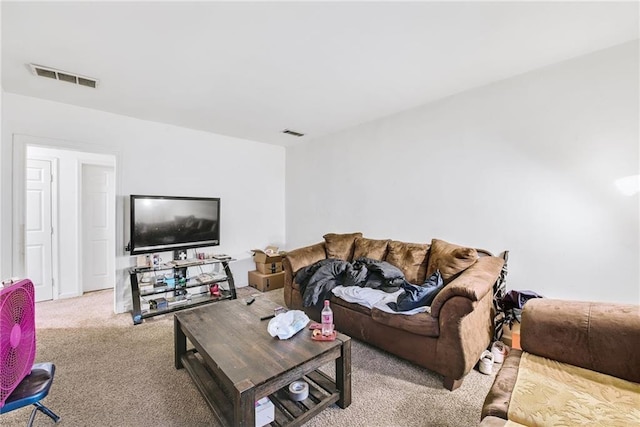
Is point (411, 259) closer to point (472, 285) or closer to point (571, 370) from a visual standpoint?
point (472, 285)

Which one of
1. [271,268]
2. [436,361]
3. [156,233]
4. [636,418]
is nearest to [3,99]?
[156,233]

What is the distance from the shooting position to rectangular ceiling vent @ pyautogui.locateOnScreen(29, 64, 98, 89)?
2.26 m

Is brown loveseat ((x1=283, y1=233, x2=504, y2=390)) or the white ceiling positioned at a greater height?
the white ceiling

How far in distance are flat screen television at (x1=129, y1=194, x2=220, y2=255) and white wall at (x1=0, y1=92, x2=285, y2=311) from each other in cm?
29

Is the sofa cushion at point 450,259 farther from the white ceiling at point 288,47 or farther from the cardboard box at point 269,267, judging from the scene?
the cardboard box at point 269,267

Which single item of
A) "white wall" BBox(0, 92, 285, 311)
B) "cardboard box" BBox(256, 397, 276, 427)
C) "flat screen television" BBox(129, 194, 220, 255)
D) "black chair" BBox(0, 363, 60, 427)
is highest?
"white wall" BBox(0, 92, 285, 311)

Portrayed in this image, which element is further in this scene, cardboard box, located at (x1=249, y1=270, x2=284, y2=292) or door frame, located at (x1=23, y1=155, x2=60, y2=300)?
cardboard box, located at (x1=249, y1=270, x2=284, y2=292)

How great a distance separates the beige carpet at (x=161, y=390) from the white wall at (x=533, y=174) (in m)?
1.21

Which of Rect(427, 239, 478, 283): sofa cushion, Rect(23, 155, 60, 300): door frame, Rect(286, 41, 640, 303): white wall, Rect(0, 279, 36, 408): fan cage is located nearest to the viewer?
Rect(0, 279, 36, 408): fan cage

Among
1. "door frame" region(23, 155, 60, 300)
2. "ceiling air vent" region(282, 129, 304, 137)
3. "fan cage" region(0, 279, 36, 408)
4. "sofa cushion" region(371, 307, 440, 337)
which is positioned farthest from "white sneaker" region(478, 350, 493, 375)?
"door frame" region(23, 155, 60, 300)

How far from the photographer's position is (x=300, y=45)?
77.0 inches

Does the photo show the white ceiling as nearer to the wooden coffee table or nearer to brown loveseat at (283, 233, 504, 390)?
brown loveseat at (283, 233, 504, 390)

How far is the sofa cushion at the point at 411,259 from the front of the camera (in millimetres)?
2787

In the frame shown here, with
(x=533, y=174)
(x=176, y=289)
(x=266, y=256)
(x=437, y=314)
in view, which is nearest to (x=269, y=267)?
(x=266, y=256)
